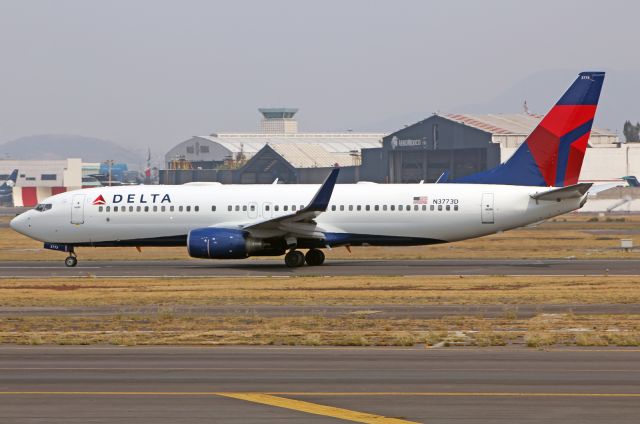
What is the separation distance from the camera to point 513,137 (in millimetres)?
118500

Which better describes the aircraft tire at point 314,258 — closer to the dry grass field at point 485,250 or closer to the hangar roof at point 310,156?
the dry grass field at point 485,250

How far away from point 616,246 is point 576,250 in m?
3.22

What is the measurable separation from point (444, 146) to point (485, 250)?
2938 inches

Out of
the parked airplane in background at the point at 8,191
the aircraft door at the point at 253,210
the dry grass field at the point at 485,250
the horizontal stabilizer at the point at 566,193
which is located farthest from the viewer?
the parked airplane in background at the point at 8,191

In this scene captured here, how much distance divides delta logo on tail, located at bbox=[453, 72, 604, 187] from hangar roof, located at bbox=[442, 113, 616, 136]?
255 ft

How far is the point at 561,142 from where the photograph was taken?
137ft

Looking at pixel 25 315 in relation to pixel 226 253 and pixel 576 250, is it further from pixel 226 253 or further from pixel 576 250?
pixel 576 250

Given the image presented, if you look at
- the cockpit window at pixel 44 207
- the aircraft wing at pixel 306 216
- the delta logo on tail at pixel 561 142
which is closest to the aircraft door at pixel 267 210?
the aircraft wing at pixel 306 216

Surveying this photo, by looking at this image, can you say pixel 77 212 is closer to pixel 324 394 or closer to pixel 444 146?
pixel 324 394

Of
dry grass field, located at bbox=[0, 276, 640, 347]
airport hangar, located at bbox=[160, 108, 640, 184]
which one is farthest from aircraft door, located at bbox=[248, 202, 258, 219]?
airport hangar, located at bbox=[160, 108, 640, 184]

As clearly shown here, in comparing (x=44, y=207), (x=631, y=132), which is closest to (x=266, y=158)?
(x=631, y=132)

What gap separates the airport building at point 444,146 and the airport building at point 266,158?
403cm

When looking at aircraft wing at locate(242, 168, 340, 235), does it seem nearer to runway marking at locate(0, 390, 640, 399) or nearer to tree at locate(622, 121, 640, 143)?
runway marking at locate(0, 390, 640, 399)

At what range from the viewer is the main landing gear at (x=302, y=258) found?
42875 millimetres
